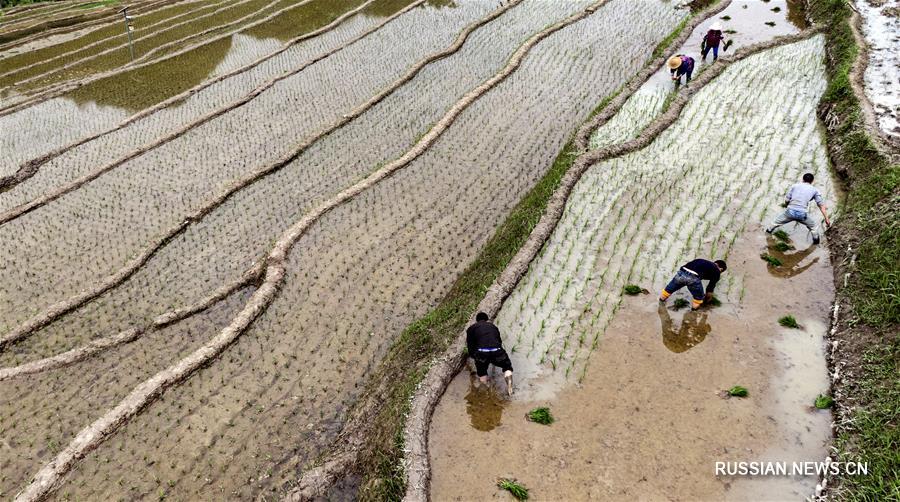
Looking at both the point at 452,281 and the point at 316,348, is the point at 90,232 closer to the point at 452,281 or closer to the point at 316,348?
the point at 316,348

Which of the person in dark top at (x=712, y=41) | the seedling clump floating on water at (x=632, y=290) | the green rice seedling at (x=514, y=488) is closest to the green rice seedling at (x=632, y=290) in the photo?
the seedling clump floating on water at (x=632, y=290)

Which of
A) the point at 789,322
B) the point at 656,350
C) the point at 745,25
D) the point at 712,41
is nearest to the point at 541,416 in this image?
the point at 656,350

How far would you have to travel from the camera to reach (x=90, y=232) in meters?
8.44

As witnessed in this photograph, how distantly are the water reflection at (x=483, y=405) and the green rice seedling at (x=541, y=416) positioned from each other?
0.93ft

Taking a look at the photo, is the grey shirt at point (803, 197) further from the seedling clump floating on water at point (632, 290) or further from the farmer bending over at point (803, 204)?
the seedling clump floating on water at point (632, 290)

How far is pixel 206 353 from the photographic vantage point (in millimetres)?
6086

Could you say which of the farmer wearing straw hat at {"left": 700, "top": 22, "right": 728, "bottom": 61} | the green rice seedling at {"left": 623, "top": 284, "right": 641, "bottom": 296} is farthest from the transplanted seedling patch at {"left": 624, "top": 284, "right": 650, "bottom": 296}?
the farmer wearing straw hat at {"left": 700, "top": 22, "right": 728, "bottom": 61}

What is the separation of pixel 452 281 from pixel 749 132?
6153 mm

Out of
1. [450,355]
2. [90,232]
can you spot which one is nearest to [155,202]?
[90,232]

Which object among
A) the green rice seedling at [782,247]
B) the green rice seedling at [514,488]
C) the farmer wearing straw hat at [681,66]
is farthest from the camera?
the farmer wearing straw hat at [681,66]

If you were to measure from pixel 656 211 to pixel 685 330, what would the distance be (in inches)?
93.2

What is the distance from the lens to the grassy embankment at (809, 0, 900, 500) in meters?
4.12

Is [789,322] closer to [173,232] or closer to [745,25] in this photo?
[173,232]

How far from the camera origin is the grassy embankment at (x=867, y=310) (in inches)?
162
